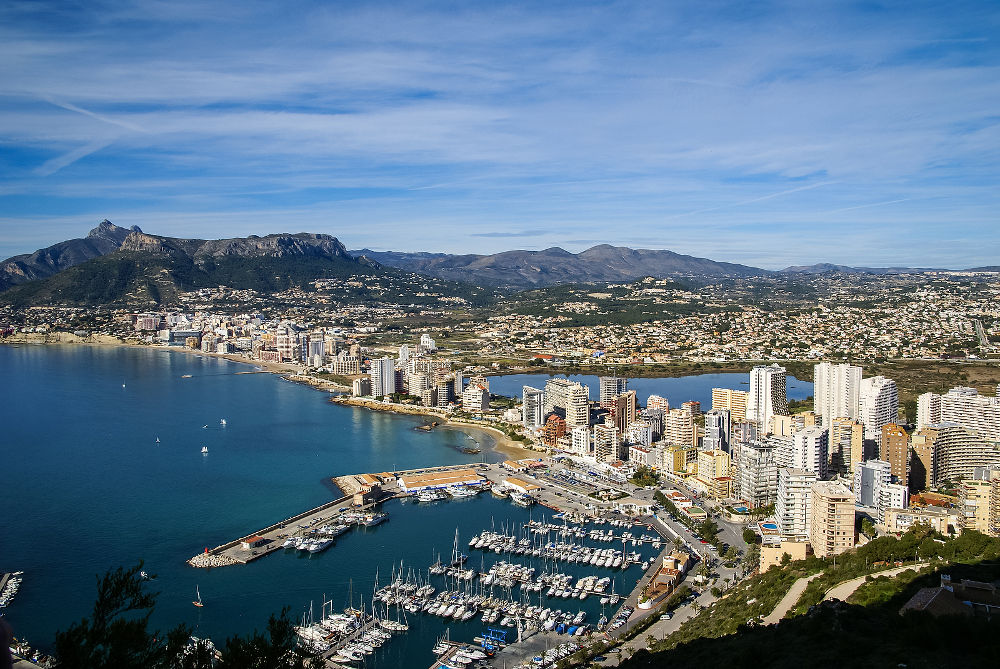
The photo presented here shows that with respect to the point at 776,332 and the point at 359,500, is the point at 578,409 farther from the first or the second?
the point at 776,332

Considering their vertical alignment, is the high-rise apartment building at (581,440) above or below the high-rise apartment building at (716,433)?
below

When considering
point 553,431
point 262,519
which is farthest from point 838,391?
point 262,519

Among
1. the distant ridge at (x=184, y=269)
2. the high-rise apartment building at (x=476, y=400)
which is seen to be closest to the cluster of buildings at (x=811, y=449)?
the high-rise apartment building at (x=476, y=400)

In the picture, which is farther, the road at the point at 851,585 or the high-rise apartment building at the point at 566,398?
the high-rise apartment building at the point at 566,398

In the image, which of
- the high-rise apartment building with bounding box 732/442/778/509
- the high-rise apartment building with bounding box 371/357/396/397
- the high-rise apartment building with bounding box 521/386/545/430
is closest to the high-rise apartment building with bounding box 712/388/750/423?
the high-rise apartment building with bounding box 521/386/545/430

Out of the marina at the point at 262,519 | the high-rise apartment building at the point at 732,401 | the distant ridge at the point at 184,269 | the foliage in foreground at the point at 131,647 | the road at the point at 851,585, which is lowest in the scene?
the marina at the point at 262,519

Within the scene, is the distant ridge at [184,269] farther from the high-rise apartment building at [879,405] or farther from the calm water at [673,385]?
the high-rise apartment building at [879,405]
